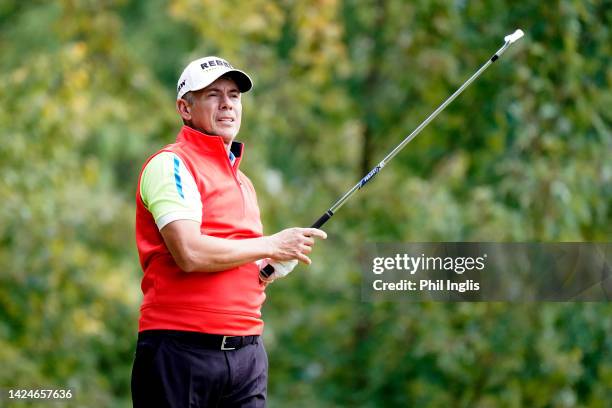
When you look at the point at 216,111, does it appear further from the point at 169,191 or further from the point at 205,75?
the point at 169,191

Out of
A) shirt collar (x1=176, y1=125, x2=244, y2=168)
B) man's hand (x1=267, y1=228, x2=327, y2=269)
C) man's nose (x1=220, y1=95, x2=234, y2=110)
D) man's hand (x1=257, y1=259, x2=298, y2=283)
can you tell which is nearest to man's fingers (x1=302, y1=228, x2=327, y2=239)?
man's hand (x1=267, y1=228, x2=327, y2=269)

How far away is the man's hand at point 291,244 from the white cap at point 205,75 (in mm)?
448

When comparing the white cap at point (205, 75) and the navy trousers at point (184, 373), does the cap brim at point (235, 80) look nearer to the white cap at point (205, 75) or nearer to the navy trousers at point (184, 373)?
the white cap at point (205, 75)

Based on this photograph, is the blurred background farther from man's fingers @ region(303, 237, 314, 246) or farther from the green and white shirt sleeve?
the green and white shirt sleeve

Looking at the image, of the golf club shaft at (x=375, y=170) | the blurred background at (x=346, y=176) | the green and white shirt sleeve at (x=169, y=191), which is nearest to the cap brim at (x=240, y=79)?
the green and white shirt sleeve at (x=169, y=191)

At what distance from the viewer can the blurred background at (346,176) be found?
580 cm

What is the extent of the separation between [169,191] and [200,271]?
225 mm

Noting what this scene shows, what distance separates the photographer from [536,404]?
6188 mm

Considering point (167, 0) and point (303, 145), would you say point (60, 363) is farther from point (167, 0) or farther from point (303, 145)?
point (167, 0)

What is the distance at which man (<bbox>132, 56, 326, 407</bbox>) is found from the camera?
2.54 m

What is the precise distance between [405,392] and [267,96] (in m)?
2.66

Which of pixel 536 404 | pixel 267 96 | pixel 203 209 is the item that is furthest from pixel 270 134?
pixel 203 209

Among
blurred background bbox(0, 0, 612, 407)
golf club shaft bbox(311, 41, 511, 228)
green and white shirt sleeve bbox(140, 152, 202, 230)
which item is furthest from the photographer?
blurred background bbox(0, 0, 612, 407)

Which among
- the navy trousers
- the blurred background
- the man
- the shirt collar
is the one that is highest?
the blurred background
